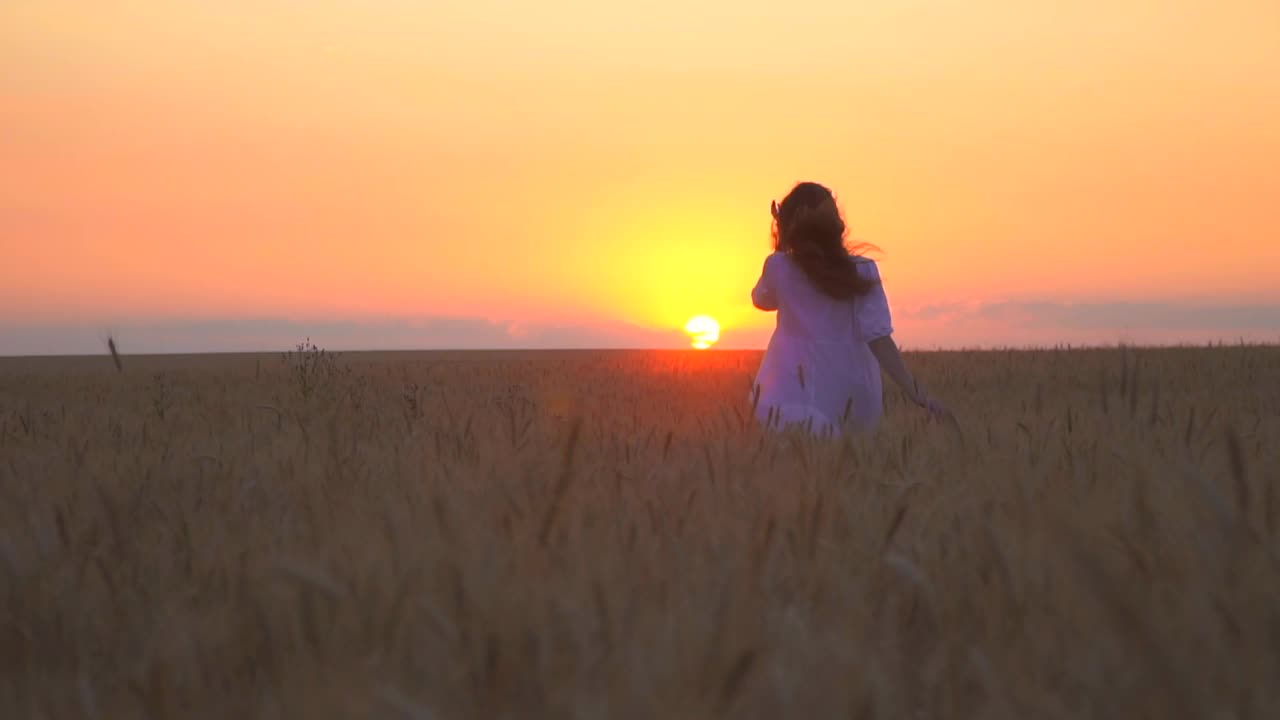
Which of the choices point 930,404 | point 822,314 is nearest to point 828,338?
point 822,314

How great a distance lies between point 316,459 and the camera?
11.9 ft

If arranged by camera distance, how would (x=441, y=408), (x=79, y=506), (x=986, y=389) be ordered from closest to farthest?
(x=79, y=506) → (x=441, y=408) → (x=986, y=389)

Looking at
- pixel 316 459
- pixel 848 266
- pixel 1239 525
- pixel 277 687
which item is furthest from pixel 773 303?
pixel 277 687

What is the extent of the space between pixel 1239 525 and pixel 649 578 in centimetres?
100

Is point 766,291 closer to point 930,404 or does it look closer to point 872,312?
point 872,312

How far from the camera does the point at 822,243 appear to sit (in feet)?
18.5

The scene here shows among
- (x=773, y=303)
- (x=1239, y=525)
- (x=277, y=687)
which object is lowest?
(x=277, y=687)

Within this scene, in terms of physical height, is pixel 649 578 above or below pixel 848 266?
below

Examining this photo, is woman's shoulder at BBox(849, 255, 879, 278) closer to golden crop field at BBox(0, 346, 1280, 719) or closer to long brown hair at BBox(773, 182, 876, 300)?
long brown hair at BBox(773, 182, 876, 300)

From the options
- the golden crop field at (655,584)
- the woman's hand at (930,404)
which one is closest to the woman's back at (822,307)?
the woman's hand at (930,404)

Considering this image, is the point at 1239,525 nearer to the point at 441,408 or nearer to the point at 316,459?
the point at 316,459

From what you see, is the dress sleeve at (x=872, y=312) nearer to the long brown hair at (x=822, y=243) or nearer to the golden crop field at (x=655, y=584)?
the long brown hair at (x=822, y=243)

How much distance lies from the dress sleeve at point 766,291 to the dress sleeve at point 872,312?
18.5 inches

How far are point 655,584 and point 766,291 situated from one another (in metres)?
4.06
